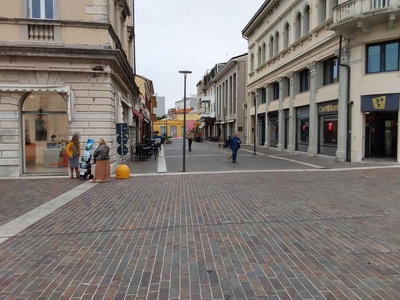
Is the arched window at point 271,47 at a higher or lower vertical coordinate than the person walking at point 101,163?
higher

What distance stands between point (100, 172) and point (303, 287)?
8.55 m

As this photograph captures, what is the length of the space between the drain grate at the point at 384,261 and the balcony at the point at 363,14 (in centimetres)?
1403

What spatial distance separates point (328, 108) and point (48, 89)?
49.5 ft

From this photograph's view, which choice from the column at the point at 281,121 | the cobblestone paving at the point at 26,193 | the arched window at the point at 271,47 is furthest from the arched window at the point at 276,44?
the cobblestone paving at the point at 26,193

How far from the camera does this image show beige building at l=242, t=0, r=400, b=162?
15055mm

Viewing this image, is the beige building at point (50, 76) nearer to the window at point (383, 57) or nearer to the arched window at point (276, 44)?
the window at point (383, 57)

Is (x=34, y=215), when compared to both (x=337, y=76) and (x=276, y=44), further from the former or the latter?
(x=276, y=44)

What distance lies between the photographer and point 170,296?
313 cm

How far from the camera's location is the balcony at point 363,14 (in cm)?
1412

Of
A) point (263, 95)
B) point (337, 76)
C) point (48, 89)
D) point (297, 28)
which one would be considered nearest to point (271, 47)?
point (263, 95)

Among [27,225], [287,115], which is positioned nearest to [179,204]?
[27,225]

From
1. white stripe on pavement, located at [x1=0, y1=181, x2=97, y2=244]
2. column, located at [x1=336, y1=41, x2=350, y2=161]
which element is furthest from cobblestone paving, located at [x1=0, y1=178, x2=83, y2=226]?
column, located at [x1=336, y1=41, x2=350, y2=161]

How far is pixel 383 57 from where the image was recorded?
15.4 metres

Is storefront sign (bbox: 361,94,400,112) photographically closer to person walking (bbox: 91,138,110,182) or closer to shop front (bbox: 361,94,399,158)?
shop front (bbox: 361,94,399,158)
